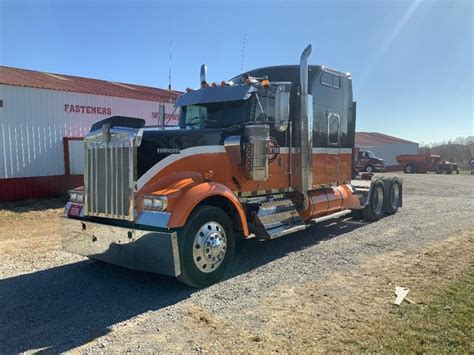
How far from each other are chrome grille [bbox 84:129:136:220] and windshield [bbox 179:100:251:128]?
6.33 ft

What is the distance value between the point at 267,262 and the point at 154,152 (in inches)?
97.4

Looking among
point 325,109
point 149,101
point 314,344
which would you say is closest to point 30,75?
point 149,101

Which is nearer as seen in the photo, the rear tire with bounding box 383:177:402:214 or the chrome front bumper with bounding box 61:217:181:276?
the chrome front bumper with bounding box 61:217:181:276

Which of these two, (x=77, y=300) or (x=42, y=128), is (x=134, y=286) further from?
(x=42, y=128)

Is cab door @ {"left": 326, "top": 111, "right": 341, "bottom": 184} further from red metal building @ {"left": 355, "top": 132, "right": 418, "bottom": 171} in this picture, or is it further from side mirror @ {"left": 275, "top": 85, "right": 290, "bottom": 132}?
red metal building @ {"left": 355, "top": 132, "right": 418, "bottom": 171}

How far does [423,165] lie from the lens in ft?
125

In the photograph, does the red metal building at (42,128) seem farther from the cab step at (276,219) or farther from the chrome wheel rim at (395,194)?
the chrome wheel rim at (395,194)

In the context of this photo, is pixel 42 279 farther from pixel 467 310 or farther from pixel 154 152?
pixel 467 310

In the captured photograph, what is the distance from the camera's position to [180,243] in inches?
199

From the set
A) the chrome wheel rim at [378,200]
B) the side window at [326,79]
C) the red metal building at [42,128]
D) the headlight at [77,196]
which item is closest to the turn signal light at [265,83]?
the side window at [326,79]

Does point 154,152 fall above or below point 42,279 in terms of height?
above

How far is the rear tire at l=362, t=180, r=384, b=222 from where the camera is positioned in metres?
10.3

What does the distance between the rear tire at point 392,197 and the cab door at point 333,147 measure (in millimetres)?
2716

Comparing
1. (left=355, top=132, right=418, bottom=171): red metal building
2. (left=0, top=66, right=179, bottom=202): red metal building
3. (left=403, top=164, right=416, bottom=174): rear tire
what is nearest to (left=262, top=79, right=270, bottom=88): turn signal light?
(left=0, top=66, right=179, bottom=202): red metal building
